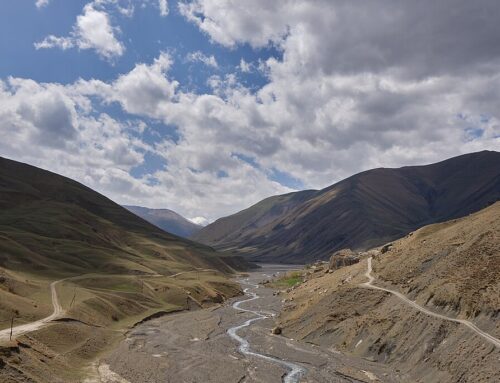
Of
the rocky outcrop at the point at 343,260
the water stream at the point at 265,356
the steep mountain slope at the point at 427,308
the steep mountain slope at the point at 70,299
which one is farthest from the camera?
the rocky outcrop at the point at 343,260

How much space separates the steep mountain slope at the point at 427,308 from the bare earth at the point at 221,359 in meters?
4.16

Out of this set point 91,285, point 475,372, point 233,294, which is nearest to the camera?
point 475,372

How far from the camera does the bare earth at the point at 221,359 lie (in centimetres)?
6291

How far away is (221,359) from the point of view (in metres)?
72.3

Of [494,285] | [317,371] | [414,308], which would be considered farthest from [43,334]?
[494,285]

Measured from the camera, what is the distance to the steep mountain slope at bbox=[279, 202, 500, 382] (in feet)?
197

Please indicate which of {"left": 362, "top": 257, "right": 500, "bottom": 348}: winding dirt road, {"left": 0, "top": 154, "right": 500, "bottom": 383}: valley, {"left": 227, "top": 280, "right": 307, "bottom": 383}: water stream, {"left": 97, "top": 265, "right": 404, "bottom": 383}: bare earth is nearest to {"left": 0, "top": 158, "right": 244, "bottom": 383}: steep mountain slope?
{"left": 0, "top": 154, "right": 500, "bottom": 383}: valley

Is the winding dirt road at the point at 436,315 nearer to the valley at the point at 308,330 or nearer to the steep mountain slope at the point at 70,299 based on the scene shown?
the valley at the point at 308,330

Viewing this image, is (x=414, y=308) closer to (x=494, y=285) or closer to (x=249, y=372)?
(x=494, y=285)

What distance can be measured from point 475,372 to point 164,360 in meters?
41.3

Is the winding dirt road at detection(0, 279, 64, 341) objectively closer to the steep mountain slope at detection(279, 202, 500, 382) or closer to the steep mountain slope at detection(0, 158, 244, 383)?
the steep mountain slope at detection(0, 158, 244, 383)

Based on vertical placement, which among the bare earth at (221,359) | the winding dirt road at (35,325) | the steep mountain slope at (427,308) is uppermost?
the steep mountain slope at (427,308)

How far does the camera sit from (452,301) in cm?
7031

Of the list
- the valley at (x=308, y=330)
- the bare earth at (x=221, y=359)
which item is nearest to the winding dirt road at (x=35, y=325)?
the valley at (x=308, y=330)
